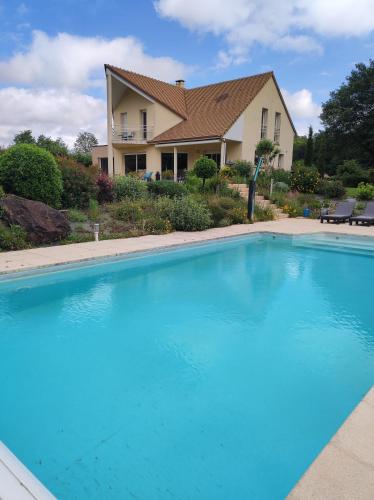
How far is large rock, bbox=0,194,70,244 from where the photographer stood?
8.44 meters

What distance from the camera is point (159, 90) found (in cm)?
2439

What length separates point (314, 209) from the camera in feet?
54.3

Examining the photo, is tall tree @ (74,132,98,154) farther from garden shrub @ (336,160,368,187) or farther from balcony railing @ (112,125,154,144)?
garden shrub @ (336,160,368,187)

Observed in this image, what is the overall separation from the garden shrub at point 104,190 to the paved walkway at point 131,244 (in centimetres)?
297

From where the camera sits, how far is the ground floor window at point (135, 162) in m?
24.3

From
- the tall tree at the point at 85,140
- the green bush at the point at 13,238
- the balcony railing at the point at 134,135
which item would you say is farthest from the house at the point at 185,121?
the tall tree at the point at 85,140

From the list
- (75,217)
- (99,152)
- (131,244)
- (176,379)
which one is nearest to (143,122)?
(99,152)

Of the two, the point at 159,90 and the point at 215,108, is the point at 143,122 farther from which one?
the point at 215,108

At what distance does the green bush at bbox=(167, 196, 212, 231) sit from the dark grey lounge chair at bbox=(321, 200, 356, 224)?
5.32 metres

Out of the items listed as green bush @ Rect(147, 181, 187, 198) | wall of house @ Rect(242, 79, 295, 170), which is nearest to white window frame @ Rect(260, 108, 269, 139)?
wall of house @ Rect(242, 79, 295, 170)

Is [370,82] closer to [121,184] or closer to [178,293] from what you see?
[121,184]

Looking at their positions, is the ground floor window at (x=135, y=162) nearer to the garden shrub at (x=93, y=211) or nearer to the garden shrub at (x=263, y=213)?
the garden shrub at (x=263, y=213)

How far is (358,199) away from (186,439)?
17849mm

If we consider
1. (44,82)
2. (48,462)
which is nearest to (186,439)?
(48,462)
